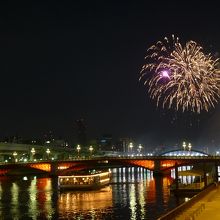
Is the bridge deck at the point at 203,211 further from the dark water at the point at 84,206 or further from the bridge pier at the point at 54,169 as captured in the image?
the bridge pier at the point at 54,169

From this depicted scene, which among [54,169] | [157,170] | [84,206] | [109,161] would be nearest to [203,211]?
[84,206]

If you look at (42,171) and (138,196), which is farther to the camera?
(42,171)

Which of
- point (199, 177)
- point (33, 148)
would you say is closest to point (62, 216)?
point (199, 177)

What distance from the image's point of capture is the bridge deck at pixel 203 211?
31.0m

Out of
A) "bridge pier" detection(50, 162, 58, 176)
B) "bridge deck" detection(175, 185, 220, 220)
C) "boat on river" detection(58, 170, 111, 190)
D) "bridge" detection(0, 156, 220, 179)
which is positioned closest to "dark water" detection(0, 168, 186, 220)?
"boat on river" detection(58, 170, 111, 190)

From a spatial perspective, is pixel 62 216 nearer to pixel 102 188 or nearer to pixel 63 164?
pixel 102 188

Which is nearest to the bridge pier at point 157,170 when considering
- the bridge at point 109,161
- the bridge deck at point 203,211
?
the bridge at point 109,161

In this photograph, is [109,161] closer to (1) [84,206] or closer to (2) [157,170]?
(2) [157,170]

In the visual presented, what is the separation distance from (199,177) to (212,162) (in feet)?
118

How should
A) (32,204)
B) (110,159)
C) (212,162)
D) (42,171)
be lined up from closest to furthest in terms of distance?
(32,204) < (212,162) < (110,159) < (42,171)

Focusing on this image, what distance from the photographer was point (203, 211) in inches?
1340

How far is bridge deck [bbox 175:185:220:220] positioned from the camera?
3102 centimetres

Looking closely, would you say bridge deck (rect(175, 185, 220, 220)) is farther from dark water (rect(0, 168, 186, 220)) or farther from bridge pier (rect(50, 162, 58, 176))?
bridge pier (rect(50, 162, 58, 176))

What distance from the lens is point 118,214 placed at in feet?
202
